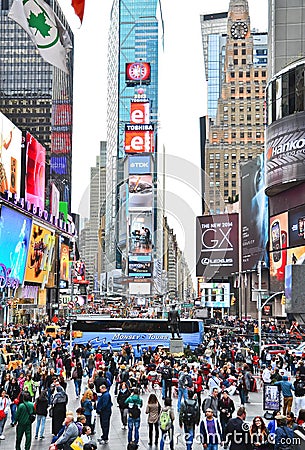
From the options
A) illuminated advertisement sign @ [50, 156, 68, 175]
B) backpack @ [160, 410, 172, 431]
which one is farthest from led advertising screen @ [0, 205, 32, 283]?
illuminated advertisement sign @ [50, 156, 68, 175]

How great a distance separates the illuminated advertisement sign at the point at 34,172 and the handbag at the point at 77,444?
6724 centimetres

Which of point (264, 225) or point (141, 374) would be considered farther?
point (264, 225)

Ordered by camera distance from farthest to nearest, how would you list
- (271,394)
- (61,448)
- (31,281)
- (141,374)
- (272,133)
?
1. (31,281)
2. (272,133)
3. (141,374)
4. (271,394)
5. (61,448)

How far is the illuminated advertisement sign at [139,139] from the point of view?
483ft

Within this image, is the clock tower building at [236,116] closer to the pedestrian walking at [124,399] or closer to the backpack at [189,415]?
the pedestrian walking at [124,399]

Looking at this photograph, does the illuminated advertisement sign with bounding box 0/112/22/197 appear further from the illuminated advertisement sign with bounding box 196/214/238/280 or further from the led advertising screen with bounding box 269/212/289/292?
the illuminated advertisement sign with bounding box 196/214/238/280

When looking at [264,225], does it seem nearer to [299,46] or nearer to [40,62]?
[299,46]

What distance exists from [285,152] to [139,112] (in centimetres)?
9113

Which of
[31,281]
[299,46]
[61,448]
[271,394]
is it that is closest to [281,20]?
[299,46]

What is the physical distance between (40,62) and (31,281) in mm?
96518

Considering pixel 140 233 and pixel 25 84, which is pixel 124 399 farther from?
pixel 25 84

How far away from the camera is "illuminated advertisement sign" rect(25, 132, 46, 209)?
7775 centimetres

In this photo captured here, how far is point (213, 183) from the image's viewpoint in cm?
16200

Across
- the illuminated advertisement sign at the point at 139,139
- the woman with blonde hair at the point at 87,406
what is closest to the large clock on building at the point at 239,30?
the illuminated advertisement sign at the point at 139,139
